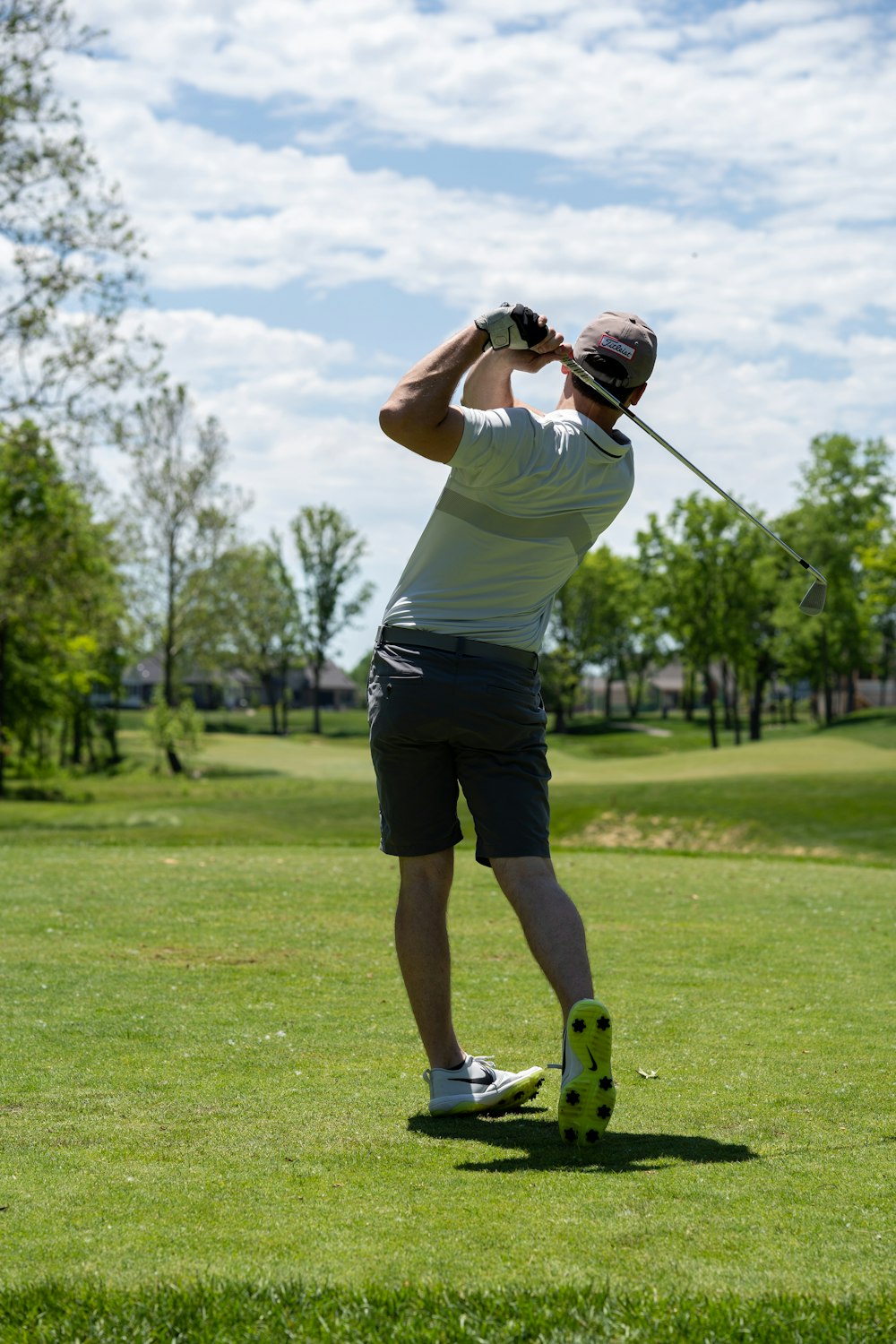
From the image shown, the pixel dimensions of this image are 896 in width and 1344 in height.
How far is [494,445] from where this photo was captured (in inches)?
159

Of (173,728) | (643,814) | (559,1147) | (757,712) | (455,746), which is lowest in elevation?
(643,814)

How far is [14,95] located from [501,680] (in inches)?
910

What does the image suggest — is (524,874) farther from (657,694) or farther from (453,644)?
(657,694)

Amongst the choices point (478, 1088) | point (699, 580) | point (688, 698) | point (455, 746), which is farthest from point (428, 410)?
point (688, 698)

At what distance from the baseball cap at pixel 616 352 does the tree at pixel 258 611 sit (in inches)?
1868

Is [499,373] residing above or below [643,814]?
above

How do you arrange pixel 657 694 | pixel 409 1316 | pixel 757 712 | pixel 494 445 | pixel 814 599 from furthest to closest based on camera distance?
pixel 657 694
pixel 757 712
pixel 814 599
pixel 494 445
pixel 409 1316

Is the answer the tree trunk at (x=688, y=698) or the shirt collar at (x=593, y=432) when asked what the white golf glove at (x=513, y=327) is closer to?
the shirt collar at (x=593, y=432)

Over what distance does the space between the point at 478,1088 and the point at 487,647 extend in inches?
50.6

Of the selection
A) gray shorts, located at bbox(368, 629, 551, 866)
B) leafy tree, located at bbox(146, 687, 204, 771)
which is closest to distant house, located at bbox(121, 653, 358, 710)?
leafy tree, located at bbox(146, 687, 204, 771)

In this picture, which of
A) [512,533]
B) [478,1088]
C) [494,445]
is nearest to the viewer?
[494,445]

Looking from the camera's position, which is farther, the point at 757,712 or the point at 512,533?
the point at 757,712

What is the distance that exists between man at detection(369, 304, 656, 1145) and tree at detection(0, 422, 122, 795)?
21.1 meters

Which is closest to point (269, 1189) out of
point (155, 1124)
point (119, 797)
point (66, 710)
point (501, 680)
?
point (155, 1124)
